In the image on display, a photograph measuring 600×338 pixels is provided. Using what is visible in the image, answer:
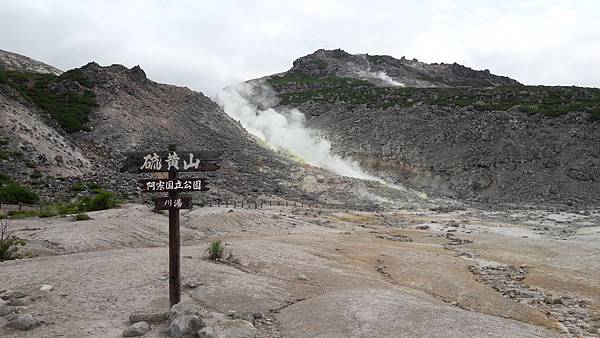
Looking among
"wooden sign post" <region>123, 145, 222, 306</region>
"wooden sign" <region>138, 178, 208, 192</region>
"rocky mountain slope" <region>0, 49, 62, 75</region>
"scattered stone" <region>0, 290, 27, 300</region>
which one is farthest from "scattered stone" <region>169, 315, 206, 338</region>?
"rocky mountain slope" <region>0, 49, 62, 75</region>

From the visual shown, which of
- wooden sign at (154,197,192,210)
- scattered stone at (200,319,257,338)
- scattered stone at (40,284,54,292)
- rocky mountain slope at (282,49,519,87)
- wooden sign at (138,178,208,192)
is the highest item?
rocky mountain slope at (282,49,519,87)

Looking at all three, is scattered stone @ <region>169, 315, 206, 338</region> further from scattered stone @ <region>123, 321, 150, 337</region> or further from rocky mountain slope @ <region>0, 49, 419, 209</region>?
rocky mountain slope @ <region>0, 49, 419, 209</region>

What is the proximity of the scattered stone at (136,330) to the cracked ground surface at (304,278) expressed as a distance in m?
0.23

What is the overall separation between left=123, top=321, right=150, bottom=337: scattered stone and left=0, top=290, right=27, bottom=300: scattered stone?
11.5 feet

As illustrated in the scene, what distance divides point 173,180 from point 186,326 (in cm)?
337

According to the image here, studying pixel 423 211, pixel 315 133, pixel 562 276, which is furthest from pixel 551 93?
pixel 562 276

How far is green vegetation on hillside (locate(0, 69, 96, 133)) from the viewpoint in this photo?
53294 mm

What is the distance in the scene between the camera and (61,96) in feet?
199

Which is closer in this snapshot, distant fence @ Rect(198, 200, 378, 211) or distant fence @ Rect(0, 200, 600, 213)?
distant fence @ Rect(198, 200, 378, 211)

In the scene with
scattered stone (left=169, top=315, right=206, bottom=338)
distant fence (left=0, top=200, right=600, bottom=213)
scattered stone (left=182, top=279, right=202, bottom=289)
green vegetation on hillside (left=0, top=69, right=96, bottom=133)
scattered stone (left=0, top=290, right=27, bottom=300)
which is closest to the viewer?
scattered stone (left=169, top=315, right=206, bottom=338)

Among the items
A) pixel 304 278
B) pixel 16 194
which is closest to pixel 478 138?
pixel 16 194

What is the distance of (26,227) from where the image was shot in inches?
821

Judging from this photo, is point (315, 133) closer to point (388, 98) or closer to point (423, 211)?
point (388, 98)

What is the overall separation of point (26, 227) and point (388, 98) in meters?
75.0
